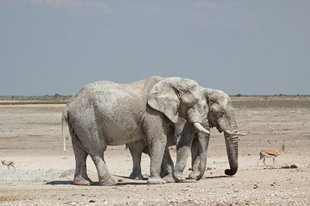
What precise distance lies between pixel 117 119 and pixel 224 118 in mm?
3823

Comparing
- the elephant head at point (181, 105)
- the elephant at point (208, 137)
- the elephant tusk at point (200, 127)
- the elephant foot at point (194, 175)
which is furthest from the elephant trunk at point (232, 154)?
the elephant tusk at point (200, 127)

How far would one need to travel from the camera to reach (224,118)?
23656mm

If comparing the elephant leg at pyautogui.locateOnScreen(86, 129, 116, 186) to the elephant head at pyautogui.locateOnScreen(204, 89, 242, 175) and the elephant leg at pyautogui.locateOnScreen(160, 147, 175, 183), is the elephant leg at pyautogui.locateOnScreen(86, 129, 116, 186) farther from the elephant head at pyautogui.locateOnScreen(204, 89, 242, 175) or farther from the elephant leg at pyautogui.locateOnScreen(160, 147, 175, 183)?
the elephant head at pyautogui.locateOnScreen(204, 89, 242, 175)

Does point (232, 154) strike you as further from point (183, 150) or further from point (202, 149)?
point (183, 150)

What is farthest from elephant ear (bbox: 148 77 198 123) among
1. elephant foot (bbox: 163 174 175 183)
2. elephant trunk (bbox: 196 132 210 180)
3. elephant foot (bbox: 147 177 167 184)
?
elephant foot (bbox: 163 174 175 183)

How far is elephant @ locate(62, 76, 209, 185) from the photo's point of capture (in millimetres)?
21359

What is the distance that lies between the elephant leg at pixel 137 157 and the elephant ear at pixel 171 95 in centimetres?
211

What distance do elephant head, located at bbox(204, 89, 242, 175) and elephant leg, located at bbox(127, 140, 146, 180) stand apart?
2.18 m

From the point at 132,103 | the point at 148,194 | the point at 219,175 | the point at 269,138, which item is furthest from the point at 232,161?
the point at 269,138

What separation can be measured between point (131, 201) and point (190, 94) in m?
5.75

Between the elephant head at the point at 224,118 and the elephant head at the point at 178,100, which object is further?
the elephant head at the point at 224,118

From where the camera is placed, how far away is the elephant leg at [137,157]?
2369cm

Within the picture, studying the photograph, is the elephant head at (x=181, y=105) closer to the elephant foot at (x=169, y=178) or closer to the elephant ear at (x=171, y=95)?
the elephant ear at (x=171, y=95)

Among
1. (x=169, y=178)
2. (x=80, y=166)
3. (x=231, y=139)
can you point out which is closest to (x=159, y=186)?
(x=169, y=178)
